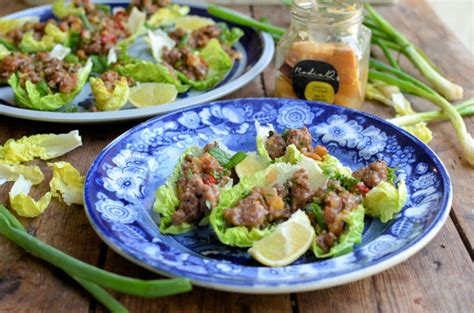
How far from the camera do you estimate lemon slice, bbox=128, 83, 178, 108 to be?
220 centimetres

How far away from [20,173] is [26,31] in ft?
3.33

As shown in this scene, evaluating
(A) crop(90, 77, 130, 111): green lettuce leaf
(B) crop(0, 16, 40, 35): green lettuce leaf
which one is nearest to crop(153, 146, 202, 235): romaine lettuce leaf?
(A) crop(90, 77, 130, 111): green lettuce leaf

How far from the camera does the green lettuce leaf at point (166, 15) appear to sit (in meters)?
2.78

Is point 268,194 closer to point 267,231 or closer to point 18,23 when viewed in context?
point 267,231

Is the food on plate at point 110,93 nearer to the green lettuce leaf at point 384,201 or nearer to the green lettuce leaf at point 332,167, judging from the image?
the green lettuce leaf at point 332,167

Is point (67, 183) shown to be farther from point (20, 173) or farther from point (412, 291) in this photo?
point (412, 291)

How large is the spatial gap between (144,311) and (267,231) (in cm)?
31

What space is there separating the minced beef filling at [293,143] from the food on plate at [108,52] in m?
0.51

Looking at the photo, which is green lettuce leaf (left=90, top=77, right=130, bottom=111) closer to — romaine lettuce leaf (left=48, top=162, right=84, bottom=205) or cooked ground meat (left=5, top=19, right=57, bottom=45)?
romaine lettuce leaf (left=48, top=162, right=84, bottom=205)

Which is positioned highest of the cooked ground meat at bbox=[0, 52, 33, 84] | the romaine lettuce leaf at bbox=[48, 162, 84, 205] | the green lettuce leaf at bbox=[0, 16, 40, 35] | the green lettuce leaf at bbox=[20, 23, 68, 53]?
the romaine lettuce leaf at bbox=[48, 162, 84, 205]

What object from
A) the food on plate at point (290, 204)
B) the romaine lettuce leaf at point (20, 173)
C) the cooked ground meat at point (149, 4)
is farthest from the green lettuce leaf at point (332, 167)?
the cooked ground meat at point (149, 4)

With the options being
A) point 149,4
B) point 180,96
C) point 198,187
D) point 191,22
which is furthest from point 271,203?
point 149,4

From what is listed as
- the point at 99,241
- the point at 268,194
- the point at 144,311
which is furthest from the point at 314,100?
the point at 144,311

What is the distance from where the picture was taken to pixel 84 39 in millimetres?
2594
